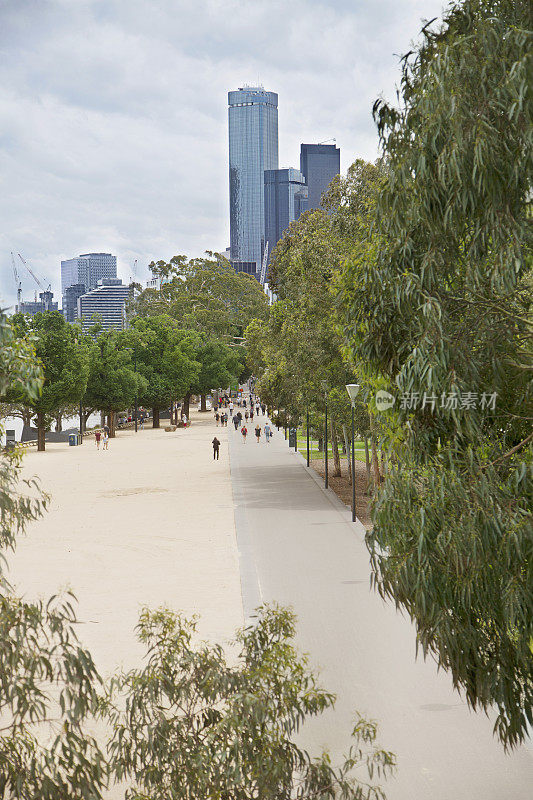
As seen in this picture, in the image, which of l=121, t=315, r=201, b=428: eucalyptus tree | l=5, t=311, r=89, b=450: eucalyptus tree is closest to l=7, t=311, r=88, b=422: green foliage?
l=5, t=311, r=89, b=450: eucalyptus tree

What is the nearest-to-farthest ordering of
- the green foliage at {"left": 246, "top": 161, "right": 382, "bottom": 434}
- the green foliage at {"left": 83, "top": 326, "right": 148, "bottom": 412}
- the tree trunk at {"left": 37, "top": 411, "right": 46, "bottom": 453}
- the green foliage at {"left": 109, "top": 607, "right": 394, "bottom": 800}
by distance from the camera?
the green foliage at {"left": 109, "top": 607, "right": 394, "bottom": 800}
the green foliage at {"left": 246, "top": 161, "right": 382, "bottom": 434}
the tree trunk at {"left": 37, "top": 411, "right": 46, "bottom": 453}
the green foliage at {"left": 83, "top": 326, "right": 148, "bottom": 412}

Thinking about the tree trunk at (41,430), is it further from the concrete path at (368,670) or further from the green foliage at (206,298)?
the green foliage at (206,298)

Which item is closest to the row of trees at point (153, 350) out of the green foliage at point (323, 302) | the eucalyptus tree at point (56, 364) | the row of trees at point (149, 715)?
the eucalyptus tree at point (56, 364)

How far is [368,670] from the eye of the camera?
34.6 feet

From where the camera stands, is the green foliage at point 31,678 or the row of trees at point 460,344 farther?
the row of trees at point 460,344

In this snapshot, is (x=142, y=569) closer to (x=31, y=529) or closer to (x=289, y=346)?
(x=31, y=529)

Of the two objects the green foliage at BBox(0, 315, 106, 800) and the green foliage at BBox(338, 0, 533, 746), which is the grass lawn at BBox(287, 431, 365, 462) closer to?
the green foliage at BBox(338, 0, 533, 746)

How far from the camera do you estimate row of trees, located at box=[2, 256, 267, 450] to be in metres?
47.0

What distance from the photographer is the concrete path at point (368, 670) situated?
25.3 feet

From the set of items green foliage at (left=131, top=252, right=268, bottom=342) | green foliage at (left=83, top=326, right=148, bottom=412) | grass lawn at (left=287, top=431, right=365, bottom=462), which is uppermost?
green foliage at (left=131, top=252, right=268, bottom=342)

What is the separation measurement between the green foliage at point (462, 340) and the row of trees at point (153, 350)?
9.81ft

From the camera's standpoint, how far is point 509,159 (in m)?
5.93

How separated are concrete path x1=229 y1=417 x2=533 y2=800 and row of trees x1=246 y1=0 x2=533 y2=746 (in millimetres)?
1678

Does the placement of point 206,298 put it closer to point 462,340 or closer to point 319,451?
point 319,451
